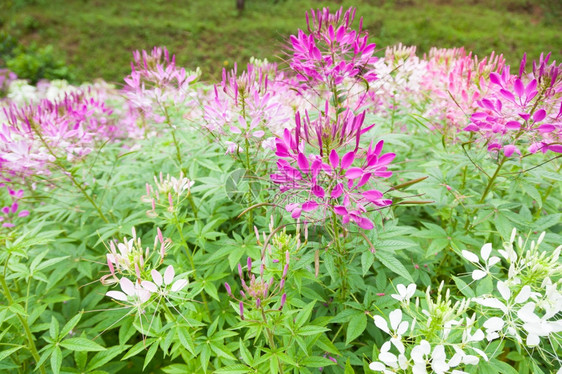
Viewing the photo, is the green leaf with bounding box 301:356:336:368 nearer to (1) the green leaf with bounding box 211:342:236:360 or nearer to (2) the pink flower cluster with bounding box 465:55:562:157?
(1) the green leaf with bounding box 211:342:236:360

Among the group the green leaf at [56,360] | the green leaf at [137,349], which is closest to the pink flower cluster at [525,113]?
the green leaf at [137,349]

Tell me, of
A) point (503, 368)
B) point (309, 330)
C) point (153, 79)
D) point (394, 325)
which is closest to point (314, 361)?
point (309, 330)

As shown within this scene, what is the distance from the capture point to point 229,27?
12.1m

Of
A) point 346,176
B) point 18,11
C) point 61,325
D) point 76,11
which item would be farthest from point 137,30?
point 346,176

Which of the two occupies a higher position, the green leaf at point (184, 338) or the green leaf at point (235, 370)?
the green leaf at point (184, 338)

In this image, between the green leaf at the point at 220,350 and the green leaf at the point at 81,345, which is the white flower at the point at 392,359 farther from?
the green leaf at the point at 81,345

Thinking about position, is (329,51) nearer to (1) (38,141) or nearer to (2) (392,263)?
(2) (392,263)

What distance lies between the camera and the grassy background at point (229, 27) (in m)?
10.8

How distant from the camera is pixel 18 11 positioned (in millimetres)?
12773

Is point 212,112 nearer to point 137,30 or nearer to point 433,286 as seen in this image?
point 433,286

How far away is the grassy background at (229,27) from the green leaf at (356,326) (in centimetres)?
978

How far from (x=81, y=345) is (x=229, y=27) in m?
12.5

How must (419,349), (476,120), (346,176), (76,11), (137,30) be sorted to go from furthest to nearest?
1. (76,11)
2. (137,30)
3. (476,120)
4. (346,176)
5. (419,349)

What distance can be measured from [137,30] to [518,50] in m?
12.2
